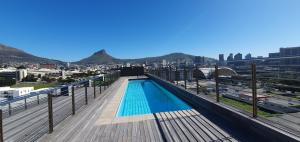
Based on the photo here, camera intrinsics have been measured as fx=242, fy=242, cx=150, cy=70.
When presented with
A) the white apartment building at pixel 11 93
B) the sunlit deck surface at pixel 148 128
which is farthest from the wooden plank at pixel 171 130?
the white apartment building at pixel 11 93

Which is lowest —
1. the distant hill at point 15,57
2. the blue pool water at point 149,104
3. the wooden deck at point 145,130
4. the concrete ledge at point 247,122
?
the blue pool water at point 149,104

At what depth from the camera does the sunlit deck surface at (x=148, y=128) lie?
367 cm

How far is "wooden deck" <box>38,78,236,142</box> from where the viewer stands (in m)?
3.67

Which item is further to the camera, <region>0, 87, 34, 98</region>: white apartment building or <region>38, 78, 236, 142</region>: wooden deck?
<region>0, 87, 34, 98</region>: white apartment building

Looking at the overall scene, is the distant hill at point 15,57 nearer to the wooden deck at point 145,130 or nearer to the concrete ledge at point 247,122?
the wooden deck at point 145,130

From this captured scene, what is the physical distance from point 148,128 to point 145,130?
14 centimetres

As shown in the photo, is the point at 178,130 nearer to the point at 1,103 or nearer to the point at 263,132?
the point at 263,132

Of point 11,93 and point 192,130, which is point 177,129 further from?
point 11,93

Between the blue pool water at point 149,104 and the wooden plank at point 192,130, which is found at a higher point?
the wooden plank at point 192,130

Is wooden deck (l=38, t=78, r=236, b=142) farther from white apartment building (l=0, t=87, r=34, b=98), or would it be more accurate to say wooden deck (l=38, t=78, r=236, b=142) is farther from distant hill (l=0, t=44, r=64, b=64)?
distant hill (l=0, t=44, r=64, b=64)

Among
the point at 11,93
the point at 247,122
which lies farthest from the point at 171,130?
the point at 11,93

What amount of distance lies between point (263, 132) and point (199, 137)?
2.89ft

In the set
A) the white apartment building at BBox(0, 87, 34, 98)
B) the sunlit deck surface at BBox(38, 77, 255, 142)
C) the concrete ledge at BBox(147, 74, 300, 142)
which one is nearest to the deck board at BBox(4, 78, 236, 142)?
the sunlit deck surface at BBox(38, 77, 255, 142)

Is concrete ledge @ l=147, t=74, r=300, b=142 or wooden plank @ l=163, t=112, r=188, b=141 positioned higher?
concrete ledge @ l=147, t=74, r=300, b=142
